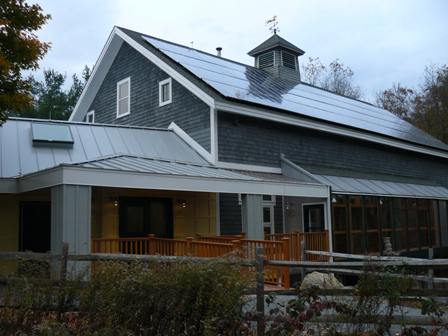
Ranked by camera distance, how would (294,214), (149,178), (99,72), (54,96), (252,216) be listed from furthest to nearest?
(54,96) < (99,72) < (294,214) < (252,216) < (149,178)

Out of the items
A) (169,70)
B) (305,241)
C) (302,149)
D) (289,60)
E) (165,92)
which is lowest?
(305,241)

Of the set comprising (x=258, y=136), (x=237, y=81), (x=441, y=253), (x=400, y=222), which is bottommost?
(x=441, y=253)

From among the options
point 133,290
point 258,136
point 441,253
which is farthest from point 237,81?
point 133,290

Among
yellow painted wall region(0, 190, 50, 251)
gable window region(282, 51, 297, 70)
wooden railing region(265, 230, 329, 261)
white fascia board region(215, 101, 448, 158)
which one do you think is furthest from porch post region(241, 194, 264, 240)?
gable window region(282, 51, 297, 70)

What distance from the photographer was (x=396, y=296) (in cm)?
565

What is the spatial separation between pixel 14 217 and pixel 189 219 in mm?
5110

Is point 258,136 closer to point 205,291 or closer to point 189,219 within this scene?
point 189,219

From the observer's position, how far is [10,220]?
13.9 m

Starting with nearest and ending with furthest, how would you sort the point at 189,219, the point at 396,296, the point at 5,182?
the point at 396,296
the point at 5,182
the point at 189,219

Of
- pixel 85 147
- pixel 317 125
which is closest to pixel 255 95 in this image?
pixel 317 125

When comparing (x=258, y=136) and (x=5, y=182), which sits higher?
(x=258, y=136)

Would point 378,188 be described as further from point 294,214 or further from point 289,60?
point 289,60

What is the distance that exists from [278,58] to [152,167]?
14551 mm

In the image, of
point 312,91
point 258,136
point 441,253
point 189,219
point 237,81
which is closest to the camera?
point 189,219
